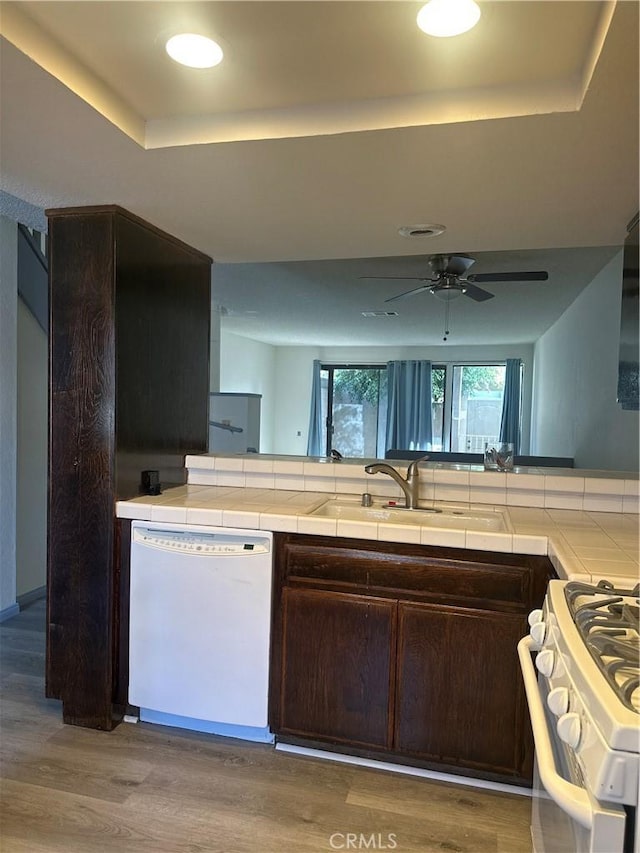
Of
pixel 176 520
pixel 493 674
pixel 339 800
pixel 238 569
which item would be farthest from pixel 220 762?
pixel 493 674

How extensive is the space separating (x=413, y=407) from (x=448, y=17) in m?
7.42

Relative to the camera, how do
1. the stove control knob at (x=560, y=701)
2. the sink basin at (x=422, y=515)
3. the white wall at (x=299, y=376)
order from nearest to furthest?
the stove control knob at (x=560, y=701)
the sink basin at (x=422, y=515)
the white wall at (x=299, y=376)

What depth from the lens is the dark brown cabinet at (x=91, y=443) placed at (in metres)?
2.18

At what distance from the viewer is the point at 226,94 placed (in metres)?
1.51

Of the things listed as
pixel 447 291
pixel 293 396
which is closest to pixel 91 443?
pixel 447 291

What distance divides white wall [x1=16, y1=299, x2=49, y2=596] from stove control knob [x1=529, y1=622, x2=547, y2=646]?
3.15 meters

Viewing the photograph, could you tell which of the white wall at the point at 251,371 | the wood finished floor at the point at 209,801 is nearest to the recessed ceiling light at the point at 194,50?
the wood finished floor at the point at 209,801

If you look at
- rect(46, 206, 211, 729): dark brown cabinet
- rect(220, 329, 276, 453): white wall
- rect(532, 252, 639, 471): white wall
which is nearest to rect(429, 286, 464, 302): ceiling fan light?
rect(532, 252, 639, 471): white wall

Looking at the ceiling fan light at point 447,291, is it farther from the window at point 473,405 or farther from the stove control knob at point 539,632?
the window at point 473,405

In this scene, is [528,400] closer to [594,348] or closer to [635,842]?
[594,348]

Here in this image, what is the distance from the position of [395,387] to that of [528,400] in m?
1.92

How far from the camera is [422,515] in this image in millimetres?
2328

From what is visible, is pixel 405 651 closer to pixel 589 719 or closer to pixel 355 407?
pixel 589 719
